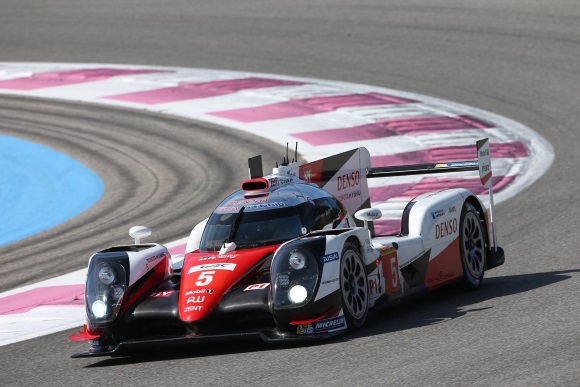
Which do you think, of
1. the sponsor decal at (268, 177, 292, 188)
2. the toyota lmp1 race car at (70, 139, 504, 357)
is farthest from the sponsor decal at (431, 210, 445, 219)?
the sponsor decal at (268, 177, 292, 188)

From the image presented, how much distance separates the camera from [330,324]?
8047 millimetres

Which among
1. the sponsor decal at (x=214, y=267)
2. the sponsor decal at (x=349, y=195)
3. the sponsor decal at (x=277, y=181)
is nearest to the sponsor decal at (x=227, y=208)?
the sponsor decal at (x=277, y=181)

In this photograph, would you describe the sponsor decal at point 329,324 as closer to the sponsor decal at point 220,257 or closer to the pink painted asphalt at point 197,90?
the sponsor decal at point 220,257

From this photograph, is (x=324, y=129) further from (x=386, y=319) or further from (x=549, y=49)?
(x=386, y=319)

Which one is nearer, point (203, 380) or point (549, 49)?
point (203, 380)

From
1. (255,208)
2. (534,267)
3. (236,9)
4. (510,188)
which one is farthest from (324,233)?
(236,9)

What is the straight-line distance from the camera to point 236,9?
25484 mm

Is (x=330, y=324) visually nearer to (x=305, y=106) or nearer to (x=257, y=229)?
(x=257, y=229)

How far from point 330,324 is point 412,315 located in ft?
3.72

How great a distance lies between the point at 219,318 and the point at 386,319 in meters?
1.50

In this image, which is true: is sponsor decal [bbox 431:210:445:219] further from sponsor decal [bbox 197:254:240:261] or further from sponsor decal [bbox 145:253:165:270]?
sponsor decal [bbox 145:253:165:270]

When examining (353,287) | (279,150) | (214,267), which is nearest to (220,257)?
(214,267)

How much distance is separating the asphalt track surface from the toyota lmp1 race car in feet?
0.65

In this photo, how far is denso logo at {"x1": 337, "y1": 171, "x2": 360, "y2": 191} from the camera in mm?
10461
